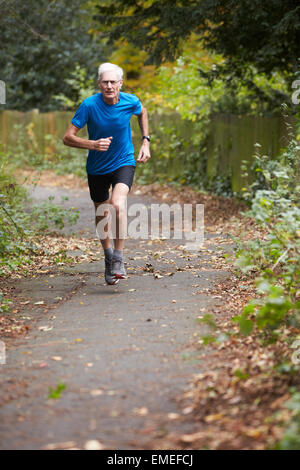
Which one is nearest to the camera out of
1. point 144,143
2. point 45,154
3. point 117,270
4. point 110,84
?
point 110,84

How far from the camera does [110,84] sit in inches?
→ 249

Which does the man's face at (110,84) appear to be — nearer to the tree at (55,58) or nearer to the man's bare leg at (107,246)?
the man's bare leg at (107,246)

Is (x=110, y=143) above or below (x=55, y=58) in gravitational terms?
below

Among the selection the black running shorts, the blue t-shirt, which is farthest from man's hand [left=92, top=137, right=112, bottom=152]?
the black running shorts

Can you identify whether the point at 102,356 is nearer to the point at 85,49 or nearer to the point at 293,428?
the point at 293,428

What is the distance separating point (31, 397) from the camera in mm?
3811

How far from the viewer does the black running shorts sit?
21.6ft

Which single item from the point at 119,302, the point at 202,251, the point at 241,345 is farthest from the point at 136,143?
the point at 241,345

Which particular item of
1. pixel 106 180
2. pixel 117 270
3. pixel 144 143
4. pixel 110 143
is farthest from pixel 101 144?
pixel 117 270

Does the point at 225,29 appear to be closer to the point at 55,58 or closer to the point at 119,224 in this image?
the point at 119,224

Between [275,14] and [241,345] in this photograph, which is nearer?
[241,345]

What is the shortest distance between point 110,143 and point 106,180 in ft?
1.33

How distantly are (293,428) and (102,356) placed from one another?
1.77m

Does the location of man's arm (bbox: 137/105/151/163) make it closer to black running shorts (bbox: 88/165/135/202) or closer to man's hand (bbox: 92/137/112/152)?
black running shorts (bbox: 88/165/135/202)
